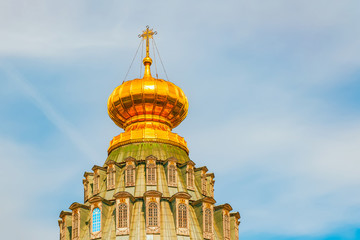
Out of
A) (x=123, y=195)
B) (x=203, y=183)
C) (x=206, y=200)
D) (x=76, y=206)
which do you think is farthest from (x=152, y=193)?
(x=203, y=183)

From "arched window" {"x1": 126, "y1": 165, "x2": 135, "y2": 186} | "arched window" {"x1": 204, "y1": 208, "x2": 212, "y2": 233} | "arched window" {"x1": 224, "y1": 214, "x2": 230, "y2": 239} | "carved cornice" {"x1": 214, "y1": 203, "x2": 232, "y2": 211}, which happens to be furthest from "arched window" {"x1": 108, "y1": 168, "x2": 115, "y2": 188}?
"arched window" {"x1": 224, "y1": 214, "x2": 230, "y2": 239}

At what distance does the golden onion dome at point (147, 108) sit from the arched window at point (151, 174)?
119 inches

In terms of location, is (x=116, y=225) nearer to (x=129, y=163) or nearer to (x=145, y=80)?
(x=129, y=163)

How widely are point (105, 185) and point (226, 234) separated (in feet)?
26.0

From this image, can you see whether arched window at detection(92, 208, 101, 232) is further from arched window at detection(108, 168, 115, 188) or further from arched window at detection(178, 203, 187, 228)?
arched window at detection(178, 203, 187, 228)

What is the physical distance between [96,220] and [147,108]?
9.36 meters

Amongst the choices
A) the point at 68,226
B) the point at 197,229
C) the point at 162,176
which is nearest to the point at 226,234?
the point at 197,229

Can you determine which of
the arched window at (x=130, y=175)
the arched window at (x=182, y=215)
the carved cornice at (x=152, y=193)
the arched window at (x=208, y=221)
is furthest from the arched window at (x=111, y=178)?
the arched window at (x=208, y=221)

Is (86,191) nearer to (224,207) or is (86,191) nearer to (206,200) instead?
(206,200)

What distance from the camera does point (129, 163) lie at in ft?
156

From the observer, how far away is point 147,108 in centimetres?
5138

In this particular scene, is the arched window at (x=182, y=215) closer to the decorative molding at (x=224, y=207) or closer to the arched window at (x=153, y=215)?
the arched window at (x=153, y=215)

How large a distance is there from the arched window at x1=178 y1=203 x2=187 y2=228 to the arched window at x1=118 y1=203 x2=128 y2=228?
3.05 m

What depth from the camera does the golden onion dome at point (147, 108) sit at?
50.3 m
